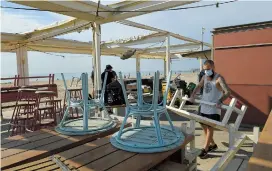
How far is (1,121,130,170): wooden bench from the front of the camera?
2.43 m

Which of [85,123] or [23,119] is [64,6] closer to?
[23,119]

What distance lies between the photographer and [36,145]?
2822 millimetres

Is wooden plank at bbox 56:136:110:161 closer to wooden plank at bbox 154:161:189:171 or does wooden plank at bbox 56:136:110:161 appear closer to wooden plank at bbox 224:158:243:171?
wooden plank at bbox 154:161:189:171

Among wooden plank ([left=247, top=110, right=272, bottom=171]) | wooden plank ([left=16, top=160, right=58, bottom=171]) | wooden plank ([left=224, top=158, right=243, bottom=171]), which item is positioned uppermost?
wooden plank ([left=247, top=110, right=272, bottom=171])

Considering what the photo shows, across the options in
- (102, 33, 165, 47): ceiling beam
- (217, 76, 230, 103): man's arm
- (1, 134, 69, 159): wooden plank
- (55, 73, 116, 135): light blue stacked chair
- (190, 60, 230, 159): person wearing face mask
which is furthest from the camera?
(102, 33, 165, 47): ceiling beam

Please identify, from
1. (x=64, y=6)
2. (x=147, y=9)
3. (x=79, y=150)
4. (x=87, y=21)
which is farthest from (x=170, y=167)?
(x=87, y=21)

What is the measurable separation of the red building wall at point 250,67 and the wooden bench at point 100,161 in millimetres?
4085

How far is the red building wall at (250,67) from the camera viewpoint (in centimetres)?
571

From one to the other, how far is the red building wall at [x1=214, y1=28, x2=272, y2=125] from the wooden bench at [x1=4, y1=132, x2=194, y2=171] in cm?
408

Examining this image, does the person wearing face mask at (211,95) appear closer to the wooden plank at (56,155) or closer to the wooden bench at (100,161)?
the wooden bench at (100,161)

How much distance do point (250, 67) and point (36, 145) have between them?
5266mm

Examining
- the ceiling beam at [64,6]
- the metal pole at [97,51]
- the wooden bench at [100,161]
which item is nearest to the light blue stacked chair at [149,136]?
the wooden bench at [100,161]

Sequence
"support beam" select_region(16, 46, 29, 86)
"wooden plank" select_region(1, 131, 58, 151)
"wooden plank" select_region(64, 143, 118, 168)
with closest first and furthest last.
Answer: "wooden plank" select_region(64, 143, 118, 168) < "wooden plank" select_region(1, 131, 58, 151) < "support beam" select_region(16, 46, 29, 86)

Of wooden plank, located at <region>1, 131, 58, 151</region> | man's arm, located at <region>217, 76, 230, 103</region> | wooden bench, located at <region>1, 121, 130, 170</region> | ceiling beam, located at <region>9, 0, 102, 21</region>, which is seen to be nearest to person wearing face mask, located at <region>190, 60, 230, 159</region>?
man's arm, located at <region>217, 76, 230, 103</region>
